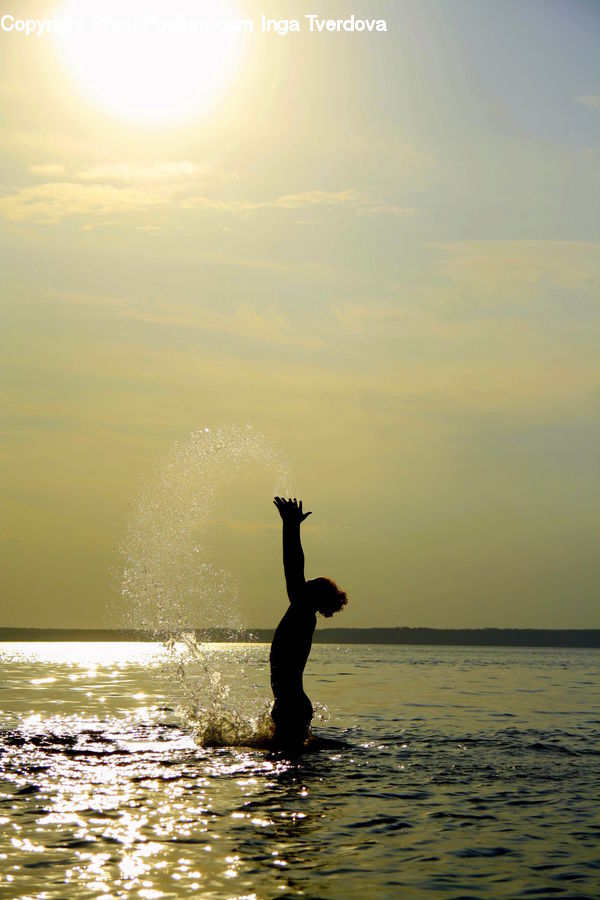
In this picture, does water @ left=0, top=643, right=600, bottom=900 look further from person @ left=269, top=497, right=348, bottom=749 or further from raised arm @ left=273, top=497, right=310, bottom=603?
raised arm @ left=273, top=497, right=310, bottom=603

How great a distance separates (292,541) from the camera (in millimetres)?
13922

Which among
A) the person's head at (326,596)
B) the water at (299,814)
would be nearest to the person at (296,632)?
the person's head at (326,596)

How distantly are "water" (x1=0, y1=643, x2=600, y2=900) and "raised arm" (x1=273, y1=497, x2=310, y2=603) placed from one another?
270 cm

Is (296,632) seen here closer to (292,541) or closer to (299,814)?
(292,541)

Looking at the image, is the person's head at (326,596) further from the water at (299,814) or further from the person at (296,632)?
the water at (299,814)

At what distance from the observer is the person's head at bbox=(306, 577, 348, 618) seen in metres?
14.6

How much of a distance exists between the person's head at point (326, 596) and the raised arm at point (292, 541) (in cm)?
43

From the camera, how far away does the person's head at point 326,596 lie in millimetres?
14586

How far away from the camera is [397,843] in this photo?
32.0 feet

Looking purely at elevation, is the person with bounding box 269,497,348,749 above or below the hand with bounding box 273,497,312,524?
below

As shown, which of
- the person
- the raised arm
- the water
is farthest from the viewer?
the person

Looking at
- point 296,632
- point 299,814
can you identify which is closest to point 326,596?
point 296,632

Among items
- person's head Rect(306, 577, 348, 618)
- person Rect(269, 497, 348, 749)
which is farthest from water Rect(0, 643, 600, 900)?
person's head Rect(306, 577, 348, 618)

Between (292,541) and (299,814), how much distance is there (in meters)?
4.18
